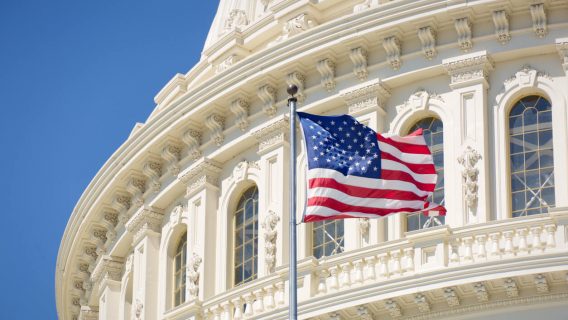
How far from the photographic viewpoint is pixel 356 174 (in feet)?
135

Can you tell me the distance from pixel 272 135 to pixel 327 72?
2196 mm

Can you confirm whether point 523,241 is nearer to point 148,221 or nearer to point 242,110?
point 242,110

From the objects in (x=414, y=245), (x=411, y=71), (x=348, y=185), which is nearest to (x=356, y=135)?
(x=348, y=185)

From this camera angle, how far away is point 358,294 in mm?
46281

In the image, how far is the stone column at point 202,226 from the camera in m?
52.9

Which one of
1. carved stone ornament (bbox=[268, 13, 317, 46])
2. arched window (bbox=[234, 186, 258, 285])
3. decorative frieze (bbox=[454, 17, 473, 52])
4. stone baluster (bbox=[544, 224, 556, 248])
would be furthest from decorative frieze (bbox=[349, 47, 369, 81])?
stone baluster (bbox=[544, 224, 556, 248])

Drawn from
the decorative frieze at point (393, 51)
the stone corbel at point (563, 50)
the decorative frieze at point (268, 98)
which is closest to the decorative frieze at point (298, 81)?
the decorative frieze at point (268, 98)

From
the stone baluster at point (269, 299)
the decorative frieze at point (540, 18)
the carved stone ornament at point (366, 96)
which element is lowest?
the stone baluster at point (269, 299)

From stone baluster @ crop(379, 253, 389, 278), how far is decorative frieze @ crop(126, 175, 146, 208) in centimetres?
1173

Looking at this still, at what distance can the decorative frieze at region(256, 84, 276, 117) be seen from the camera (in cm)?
5256

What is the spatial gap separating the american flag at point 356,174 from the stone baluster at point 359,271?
13.1 ft

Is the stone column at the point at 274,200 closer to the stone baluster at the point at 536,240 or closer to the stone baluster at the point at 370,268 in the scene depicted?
the stone baluster at the point at 370,268

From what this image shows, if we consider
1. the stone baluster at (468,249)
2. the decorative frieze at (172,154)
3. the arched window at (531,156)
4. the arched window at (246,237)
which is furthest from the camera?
the decorative frieze at (172,154)

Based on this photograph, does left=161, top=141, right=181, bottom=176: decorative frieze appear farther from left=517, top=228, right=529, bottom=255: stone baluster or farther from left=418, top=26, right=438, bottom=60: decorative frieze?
left=517, top=228, right=529, bottom=255: stone baluster
